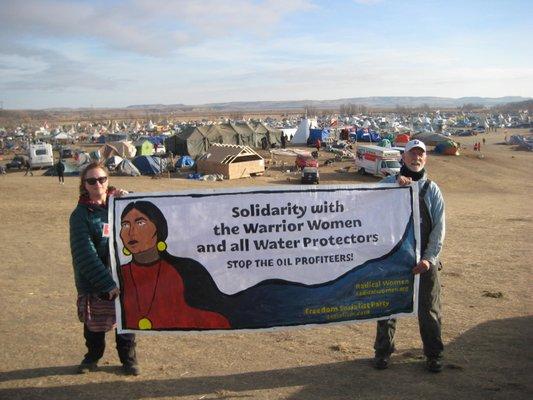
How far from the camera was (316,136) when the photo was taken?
174 ft

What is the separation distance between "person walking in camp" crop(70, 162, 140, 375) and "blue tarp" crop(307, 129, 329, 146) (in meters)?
48.5

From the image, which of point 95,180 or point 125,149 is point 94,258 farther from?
point 125,149

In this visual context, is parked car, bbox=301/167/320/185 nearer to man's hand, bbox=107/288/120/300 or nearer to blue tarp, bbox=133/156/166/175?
blue tarp, bbox=133/156/166/175

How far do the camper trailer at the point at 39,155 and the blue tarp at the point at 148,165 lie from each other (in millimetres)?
9954

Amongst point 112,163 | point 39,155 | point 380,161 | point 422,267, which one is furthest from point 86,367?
point 39,155

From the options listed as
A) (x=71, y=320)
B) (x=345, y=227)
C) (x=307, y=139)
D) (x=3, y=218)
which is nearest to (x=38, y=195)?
(x=3, y=218)

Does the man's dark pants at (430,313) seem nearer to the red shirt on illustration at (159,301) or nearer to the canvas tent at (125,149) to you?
the red shirt on illustration at (159,301)

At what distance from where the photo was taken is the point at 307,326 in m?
4.55

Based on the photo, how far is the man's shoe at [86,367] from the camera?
4.73m

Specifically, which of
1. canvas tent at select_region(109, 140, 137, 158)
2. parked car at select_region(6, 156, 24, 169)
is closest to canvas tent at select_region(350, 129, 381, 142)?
canvas tent at select_region(109, 140, 137, 158)

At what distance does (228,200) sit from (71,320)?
3.34 meters

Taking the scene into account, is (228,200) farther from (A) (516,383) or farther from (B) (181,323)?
(A) (516,383)

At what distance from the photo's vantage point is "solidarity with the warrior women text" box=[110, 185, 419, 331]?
4.41 m

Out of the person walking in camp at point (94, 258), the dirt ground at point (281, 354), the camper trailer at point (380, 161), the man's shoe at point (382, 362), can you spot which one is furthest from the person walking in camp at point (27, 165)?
the man's shoe at point (382, 362)
